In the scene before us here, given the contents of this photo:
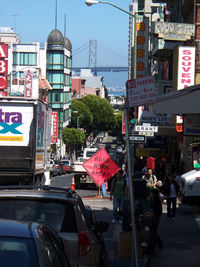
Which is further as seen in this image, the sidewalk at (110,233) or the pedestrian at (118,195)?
the pedestrian at (118,195)

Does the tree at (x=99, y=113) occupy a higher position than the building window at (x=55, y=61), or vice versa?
the building window at (x=55, y=61)

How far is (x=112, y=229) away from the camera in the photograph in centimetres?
1870

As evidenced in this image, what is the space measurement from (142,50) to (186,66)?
51.3ft

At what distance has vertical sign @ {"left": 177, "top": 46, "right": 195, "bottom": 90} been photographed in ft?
98.7

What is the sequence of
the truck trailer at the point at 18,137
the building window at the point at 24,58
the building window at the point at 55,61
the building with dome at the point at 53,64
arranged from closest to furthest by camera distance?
the truck trailer at the point at 18,137
the building window at the point at 24,58
the building with dome at the point at 53,64
the building window at the point at 55,61

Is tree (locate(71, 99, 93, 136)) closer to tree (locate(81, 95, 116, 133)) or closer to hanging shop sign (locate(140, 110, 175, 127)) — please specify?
tree (locate(81, 95, 116, 133))

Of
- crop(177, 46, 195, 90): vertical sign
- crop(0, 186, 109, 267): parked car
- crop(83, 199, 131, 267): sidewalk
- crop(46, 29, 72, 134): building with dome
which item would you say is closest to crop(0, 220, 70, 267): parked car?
crop(0, 186, 109, 267): parked car

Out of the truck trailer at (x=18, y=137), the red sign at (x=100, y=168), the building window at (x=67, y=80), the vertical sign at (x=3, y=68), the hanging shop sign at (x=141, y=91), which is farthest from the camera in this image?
the building window at (x=67, y=80)

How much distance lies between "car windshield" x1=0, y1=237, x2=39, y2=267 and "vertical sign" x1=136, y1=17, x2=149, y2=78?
39439 mm

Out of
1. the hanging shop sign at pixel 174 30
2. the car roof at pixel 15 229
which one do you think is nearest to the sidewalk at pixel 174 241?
the car roof at pixel 15 229

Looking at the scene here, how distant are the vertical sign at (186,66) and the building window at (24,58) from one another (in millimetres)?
75591

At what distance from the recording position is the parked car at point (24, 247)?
461 cm

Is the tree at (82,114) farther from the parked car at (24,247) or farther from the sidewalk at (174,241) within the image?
the parked car at (24,247)

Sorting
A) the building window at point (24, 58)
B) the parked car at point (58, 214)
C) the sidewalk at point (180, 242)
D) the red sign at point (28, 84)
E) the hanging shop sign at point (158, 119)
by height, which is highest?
the building window at point (24, 58)
